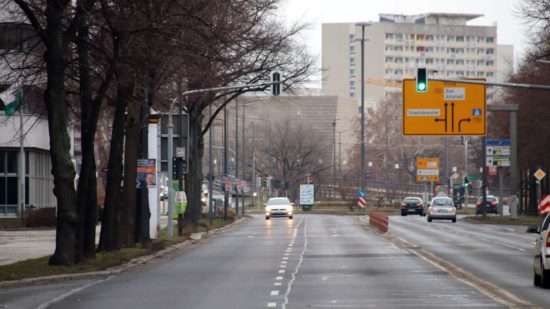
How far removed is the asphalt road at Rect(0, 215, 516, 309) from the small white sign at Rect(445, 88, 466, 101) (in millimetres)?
24029

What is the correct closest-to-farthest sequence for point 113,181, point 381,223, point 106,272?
point 106,272
point 113,181
point 381,223

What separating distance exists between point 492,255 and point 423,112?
89.2ft


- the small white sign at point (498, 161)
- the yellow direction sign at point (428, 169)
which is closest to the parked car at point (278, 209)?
the small white sign at point (498, 161)

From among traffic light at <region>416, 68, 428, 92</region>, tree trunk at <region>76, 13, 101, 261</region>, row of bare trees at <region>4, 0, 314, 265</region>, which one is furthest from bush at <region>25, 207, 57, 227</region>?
tree trunk at <region>76, 13, 101, 261</region>

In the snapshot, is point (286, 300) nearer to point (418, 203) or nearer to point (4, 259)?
point (4, 259)

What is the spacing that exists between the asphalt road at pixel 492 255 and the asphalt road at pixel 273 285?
91cm

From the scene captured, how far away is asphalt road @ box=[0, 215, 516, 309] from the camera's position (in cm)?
2139

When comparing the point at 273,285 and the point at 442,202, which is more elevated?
the point at 442,202

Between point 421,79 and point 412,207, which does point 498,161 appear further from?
point 421,79

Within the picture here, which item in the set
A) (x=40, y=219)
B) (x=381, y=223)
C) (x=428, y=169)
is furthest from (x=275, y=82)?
(x=428, y=169)

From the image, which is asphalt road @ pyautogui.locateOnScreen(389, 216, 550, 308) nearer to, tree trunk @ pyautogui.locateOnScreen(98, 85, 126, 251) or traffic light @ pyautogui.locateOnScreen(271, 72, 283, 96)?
traffic light @ pyautogui.locateOnScreen(271, 72, 283, 96)

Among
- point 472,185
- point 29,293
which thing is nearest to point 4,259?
point 29,293

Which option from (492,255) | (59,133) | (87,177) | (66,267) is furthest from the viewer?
(492,255)

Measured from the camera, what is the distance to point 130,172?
39.8m
